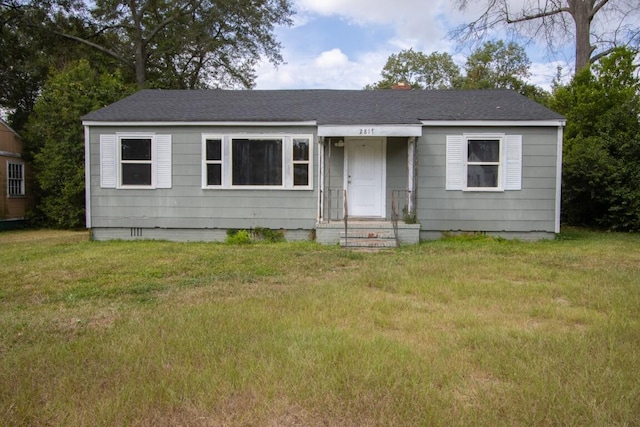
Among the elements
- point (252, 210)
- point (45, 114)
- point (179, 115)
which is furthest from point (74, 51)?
point (252, 210)

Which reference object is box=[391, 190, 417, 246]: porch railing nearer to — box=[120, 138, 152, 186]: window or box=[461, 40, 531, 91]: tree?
box=[120, 138, 152, 186]: window

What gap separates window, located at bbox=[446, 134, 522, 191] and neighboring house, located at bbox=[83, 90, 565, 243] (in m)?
0.02

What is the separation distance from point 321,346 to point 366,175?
7584 millimetres

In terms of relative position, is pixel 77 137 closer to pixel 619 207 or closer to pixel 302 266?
pixel 302 266

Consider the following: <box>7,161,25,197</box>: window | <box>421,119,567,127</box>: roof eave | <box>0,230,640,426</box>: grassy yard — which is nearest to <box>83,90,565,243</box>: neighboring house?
<box>421,119,567,127</box>: roof eave

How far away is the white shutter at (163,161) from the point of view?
417 inches

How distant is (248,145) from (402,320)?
23.9 ft

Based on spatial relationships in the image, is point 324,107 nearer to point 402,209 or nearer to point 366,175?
point 366,175

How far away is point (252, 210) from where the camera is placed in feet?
34.6

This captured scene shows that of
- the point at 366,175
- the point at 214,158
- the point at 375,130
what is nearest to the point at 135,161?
the point at 214,158

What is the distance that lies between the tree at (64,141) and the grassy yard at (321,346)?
9236mm

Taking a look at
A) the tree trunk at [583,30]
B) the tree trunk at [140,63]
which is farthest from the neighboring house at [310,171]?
the tree trunk at [140,63]

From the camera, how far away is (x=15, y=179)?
16.4 meters

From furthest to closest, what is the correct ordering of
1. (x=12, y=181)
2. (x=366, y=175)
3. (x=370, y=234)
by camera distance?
(x=12, y=181) → (x=366, y=175) → (x=370, y=234)
